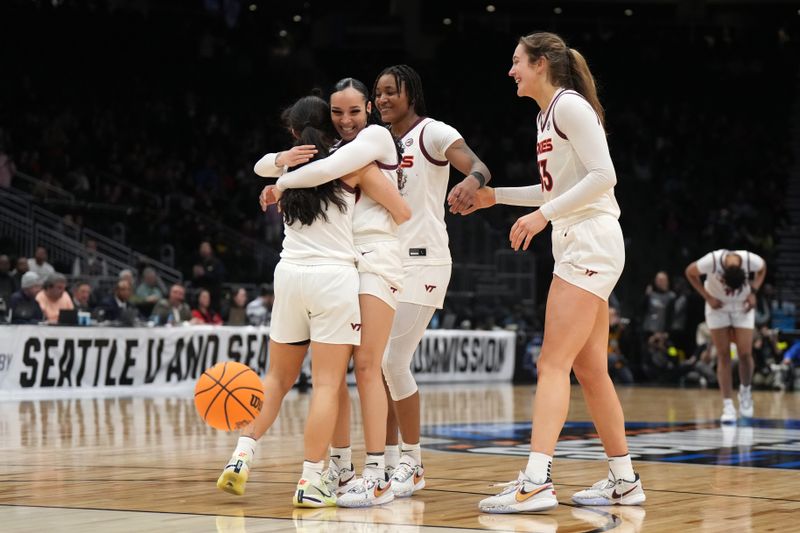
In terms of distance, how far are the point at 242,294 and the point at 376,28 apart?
47.0 ft

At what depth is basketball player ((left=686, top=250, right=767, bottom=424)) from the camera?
36.3 ft

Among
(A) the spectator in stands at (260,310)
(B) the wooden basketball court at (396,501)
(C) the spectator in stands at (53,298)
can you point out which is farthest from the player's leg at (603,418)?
(A) the spectator in stands at (260,310)

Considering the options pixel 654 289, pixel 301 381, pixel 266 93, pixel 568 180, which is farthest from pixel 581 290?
pixel 266 93

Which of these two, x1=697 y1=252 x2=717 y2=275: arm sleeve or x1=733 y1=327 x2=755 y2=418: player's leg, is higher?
x1=697 y1=252 x2=717 y2=275: arm sleeve

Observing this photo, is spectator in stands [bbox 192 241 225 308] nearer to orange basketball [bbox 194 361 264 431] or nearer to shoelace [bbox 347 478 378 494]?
orange basketball [bbox 194 361 264 431]

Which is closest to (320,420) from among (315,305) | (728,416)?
(315,305)

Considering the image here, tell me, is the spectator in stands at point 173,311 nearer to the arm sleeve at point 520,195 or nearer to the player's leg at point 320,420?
the arm sleeve at point 520,195

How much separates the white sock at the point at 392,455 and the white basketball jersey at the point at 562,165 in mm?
1446

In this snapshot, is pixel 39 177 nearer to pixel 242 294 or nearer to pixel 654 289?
pixel 242 294

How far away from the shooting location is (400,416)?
5.67 m

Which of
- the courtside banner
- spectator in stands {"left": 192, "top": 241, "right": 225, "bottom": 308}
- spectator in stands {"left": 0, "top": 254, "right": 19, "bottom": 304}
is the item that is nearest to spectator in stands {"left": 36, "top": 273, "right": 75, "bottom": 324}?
the courtside banner

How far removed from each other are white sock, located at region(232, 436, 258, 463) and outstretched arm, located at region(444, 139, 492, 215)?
1333 millimetres

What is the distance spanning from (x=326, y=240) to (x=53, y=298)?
10088 millimetres

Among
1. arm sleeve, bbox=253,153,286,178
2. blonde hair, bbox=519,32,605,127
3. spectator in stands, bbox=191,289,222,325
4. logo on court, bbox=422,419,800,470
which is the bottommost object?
logo on court, bbox=422,419,800,470
